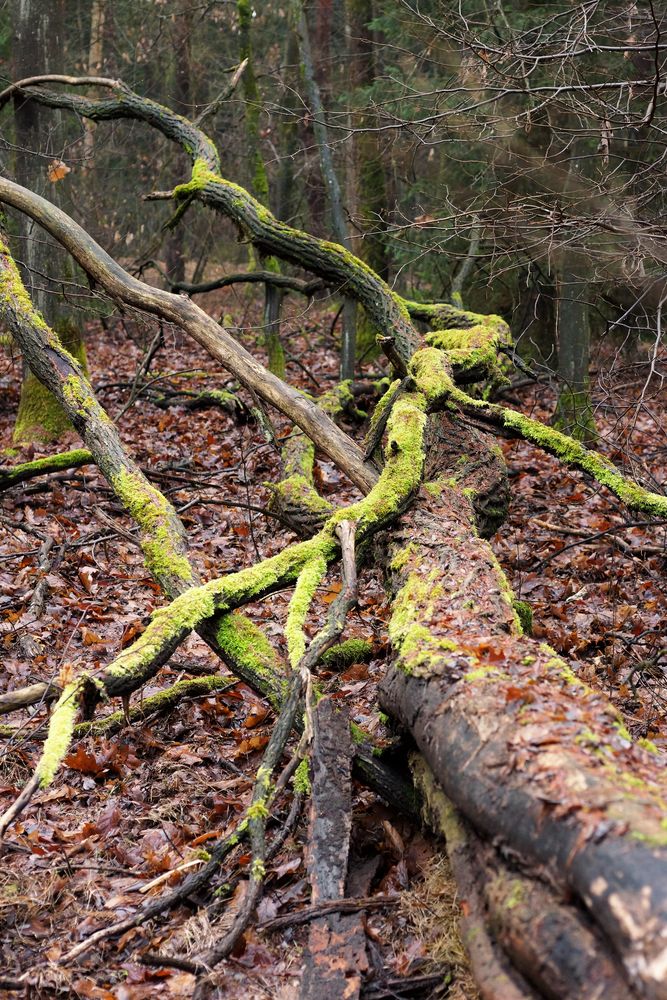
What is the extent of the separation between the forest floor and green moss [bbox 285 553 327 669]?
2.70 ft

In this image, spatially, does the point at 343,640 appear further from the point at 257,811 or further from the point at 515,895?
the point at 515,895

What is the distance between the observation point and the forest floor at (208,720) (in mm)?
2953

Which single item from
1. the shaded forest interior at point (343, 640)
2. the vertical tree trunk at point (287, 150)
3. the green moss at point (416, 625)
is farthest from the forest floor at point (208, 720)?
the vertical tree trunk at point (287, 150)

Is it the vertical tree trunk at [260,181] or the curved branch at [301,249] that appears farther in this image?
the vertical tree trunk at [260,181]

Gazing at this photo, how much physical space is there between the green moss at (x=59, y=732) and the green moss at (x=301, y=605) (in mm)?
890

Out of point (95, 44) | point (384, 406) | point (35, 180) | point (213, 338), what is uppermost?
point (95, 44)

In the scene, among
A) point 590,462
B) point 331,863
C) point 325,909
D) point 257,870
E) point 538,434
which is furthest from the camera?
point 538,434

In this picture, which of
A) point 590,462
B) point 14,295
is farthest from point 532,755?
point 14,295

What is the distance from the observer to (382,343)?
17.0 ft

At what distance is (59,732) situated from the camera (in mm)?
2859

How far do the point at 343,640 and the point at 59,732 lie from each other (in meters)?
2.97

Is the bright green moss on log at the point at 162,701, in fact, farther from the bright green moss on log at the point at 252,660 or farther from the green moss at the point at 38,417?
the green moss at the point at 38,417

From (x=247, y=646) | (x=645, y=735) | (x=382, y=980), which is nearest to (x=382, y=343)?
(x=247, y=646)

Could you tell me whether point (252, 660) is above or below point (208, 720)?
above
